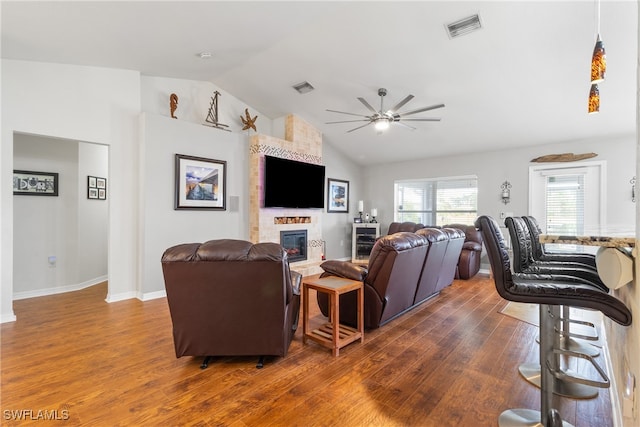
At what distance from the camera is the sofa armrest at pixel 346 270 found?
111 inches

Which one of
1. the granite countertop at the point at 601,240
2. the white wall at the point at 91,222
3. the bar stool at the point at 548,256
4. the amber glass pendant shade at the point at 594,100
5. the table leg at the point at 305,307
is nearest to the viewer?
the granite countertop at the point at 601,240

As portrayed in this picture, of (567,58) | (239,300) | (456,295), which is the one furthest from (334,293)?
(567,58)

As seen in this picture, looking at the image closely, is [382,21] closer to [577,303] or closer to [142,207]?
[577,303]

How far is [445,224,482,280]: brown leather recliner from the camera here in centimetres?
544

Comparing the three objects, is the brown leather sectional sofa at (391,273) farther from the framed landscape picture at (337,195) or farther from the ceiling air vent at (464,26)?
the framed landscape picture at (337,195)

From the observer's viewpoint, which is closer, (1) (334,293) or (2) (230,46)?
(1) (334,293)

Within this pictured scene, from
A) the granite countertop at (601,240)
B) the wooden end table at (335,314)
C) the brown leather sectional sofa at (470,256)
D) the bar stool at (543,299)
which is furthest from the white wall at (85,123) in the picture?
the brown leather sectional sofa at (470,256)

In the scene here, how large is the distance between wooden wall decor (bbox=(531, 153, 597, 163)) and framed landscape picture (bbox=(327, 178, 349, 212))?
3.95 m

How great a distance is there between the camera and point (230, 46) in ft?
12.9

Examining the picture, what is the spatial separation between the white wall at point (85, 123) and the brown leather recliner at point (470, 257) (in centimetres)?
539

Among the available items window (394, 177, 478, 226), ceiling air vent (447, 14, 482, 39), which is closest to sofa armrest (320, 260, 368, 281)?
ceiling air vent (447, 14, 482, 39)

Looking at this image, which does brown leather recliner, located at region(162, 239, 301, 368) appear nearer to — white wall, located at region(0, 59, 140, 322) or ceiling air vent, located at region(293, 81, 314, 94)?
white wall, located at region(0, 59, 140, 322)

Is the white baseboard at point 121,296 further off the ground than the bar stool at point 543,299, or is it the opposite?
the bar stool at point 543,299

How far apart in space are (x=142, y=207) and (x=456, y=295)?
470 centimetres
